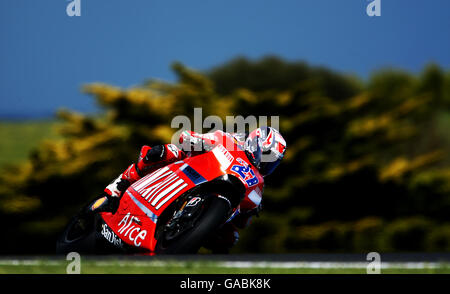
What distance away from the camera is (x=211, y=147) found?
4867mm

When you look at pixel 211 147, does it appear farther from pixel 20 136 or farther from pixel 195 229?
pixel 20 136

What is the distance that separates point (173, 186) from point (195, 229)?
602 mm

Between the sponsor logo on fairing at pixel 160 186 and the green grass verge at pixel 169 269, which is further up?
the sponsor logo on fairing at pixel 160 186

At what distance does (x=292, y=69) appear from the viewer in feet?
53.4

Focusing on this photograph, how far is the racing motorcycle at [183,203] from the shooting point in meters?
4.32

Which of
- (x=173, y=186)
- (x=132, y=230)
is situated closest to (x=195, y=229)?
(x=173, y=186)

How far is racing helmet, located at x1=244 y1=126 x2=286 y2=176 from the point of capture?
4895 mm

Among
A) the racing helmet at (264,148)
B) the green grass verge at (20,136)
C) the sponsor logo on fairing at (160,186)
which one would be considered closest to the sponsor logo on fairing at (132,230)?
the sponsor logo on fairing at (160,186)

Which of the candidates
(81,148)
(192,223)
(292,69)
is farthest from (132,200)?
(292,69)
